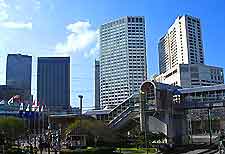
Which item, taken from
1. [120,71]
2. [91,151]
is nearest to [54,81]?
[120,71]

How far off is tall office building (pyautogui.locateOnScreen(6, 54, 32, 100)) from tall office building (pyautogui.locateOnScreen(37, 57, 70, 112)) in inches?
1119

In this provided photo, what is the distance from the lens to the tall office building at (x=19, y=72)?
148750 mm

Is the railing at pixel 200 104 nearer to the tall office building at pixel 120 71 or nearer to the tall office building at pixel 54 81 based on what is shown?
the tall office building at pixel 120 71

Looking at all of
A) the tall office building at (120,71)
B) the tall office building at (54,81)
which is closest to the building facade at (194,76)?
the tall office building at (120,71)

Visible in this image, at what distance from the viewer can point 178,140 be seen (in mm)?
81750

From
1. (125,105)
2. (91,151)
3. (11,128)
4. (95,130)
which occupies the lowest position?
(91,151)

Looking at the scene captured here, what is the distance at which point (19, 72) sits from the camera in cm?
15500

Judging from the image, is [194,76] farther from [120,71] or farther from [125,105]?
[125,105]

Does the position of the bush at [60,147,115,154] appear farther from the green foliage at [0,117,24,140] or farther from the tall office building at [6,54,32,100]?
the tall office building at [6,54,32,100]

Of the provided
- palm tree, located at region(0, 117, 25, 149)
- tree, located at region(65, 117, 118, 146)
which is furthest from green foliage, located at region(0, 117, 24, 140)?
tree, located at region(65, 117, 118, 146)

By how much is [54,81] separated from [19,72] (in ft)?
177

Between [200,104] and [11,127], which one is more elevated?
[200,104]

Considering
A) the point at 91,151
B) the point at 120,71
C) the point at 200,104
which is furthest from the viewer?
the point at 120,71

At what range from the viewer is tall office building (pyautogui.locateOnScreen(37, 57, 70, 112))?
348 ft
